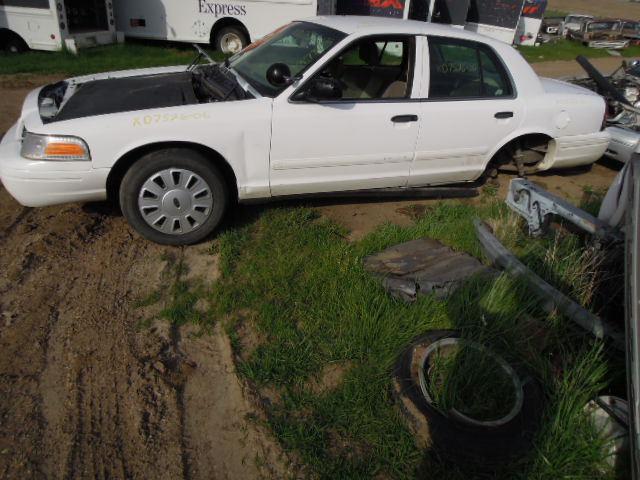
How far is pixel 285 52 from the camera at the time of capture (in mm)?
3986

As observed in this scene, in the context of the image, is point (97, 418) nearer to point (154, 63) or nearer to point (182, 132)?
point (182, 132)

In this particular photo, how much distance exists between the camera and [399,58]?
170 inches

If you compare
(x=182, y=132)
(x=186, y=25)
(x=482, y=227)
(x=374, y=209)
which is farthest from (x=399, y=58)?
(x=186, y=25)

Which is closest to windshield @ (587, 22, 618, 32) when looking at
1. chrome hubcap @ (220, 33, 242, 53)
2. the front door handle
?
chrome hubcap @ (220, 33, 242, 53)

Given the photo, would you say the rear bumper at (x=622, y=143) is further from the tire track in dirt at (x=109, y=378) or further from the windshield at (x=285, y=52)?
the tire track in dirt at (x=109, y=378)

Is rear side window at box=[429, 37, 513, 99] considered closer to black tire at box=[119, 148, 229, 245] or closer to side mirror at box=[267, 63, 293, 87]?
side mirror at box=[267, 63, 293, 87]

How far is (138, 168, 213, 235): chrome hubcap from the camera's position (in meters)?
3.38

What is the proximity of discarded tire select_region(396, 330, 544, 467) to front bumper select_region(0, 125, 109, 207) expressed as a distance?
2495 mm

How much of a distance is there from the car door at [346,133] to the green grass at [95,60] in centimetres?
670

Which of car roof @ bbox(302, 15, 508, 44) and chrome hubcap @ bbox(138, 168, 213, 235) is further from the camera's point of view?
car roof @ bbox(302, 15, 508, 44)

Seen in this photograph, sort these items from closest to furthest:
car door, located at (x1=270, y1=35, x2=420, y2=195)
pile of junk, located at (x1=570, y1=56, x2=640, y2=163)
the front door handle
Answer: car door, located at (x1=270, y1=35, x2=420, y2=195) < the front door handle < pile of junk, located at (x1=570, y1=56, x2=640, y2=163)

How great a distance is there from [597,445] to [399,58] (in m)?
3.49

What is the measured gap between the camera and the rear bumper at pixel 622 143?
18.9ft

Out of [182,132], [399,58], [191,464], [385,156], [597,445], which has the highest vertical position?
[399,58]
